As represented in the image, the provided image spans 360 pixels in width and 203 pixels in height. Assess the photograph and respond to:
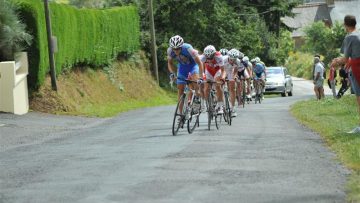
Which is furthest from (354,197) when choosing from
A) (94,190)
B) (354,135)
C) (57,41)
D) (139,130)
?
(57,41)

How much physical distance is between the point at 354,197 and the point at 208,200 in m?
1.50

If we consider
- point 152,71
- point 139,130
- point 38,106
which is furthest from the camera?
point 152,71

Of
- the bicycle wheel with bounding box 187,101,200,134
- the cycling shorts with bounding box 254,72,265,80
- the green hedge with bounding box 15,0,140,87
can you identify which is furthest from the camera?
the cycling shorts with bounding box 254,72,265,80

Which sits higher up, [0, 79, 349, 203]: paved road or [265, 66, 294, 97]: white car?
[0, 79, 349, 203]: paved road

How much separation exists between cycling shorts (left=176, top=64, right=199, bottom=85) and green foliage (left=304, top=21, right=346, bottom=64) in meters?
70.9

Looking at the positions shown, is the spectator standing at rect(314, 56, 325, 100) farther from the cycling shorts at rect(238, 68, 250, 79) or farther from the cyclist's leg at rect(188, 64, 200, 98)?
the cyclist's leg at rect(188, 64, 200, 98)

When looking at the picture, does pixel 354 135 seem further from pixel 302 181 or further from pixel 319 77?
pixel 319 77

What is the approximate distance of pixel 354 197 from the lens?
866cm

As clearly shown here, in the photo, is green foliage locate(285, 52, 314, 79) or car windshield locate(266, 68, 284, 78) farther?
green foliage locate(285, 52, 314, 79)

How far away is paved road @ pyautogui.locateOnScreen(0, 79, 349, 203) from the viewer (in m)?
8.91

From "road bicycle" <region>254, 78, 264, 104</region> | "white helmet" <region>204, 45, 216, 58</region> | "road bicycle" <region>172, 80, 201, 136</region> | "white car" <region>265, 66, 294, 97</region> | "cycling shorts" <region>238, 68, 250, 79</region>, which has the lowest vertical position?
"white car" <region>265, 66, 294, 97</region>

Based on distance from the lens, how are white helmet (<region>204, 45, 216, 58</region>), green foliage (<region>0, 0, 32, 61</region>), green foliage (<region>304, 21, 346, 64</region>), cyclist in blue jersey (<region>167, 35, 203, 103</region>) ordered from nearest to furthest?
cyclist in blue jersey (<region>167, 35, 203, 103</region>) < white helmet (<region>204, 45, 216, 58</region>) < green foliage (<region>0, 0, 32, 61</region>) < green foliage (<region>304, 21, 346, 64</region>)

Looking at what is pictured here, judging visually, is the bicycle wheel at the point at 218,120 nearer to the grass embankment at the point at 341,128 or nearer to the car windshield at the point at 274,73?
the grass embankment at the point at 341,128

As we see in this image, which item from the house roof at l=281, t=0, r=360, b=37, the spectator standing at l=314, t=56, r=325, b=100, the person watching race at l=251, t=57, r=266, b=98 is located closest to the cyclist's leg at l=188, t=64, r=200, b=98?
the spectator standing at l=314, t=56, r=325, b=100
